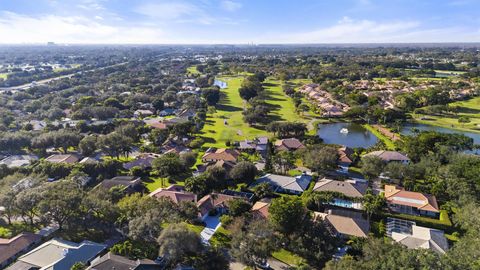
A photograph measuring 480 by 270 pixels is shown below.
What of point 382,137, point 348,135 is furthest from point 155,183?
point 382,137

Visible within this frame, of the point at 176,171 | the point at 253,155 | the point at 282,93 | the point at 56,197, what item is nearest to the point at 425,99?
the point at 282,93

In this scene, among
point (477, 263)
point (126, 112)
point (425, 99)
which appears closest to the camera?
point (477, 263)

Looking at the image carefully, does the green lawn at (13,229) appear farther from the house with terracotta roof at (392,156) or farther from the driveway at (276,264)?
the house with terracotta roof at (392,156)

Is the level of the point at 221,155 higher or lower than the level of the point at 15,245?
higher

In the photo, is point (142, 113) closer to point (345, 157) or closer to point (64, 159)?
point (64, 159)

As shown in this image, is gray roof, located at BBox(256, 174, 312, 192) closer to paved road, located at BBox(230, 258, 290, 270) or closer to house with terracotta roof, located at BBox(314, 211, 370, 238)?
house with terracotta roof, located at BBox(314, 211, 370, 238)

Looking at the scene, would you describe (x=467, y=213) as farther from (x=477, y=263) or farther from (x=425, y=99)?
(x=425, y=99)

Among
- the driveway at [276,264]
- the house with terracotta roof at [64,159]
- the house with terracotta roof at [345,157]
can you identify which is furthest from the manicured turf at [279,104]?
the driveway at [276,264]
